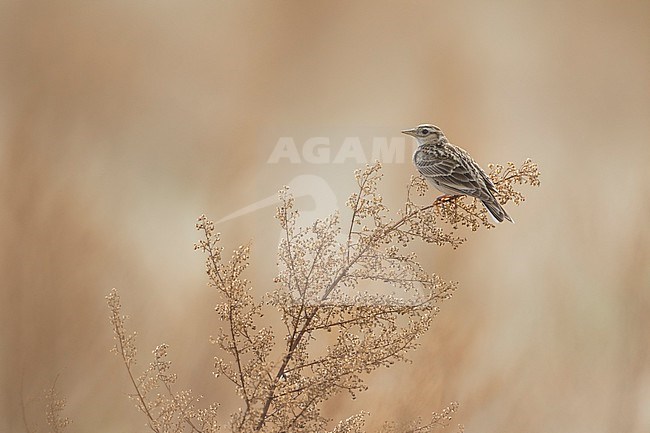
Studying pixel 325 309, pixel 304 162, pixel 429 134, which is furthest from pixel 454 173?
pixel 304 162

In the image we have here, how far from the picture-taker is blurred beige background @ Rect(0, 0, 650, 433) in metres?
1.37

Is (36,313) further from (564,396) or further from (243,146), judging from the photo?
(564,396)

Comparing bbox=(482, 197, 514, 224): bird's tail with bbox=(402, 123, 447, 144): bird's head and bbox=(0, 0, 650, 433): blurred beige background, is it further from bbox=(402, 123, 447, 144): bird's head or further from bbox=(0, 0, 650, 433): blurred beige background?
bbox=(0, 0, 650, 433): blurred beige background

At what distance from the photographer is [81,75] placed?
1386 mm

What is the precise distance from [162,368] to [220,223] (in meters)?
0.37

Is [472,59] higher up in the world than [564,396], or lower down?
higher up

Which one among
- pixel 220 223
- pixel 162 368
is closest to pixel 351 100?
pixel 220 223

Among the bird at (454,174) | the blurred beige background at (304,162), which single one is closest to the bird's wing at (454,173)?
the bird at (454,174)

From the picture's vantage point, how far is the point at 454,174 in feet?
3.48

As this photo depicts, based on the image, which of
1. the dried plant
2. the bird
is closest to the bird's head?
the bird

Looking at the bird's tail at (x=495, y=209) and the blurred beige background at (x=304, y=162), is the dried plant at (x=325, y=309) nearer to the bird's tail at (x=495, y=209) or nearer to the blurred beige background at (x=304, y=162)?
the bird's tail at (x=495, y=209)

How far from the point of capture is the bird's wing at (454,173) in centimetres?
103

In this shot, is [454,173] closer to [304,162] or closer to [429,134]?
[429,134]

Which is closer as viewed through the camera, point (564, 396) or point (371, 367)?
point (371, 367)
